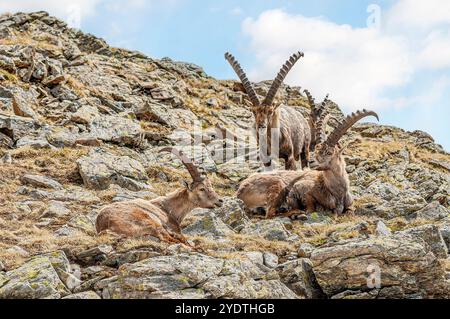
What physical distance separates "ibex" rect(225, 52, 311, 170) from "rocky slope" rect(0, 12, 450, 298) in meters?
2.41

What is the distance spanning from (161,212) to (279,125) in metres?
8.37

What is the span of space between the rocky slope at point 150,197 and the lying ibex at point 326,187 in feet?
1.68

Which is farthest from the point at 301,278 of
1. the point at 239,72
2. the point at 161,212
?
the point at 239,72

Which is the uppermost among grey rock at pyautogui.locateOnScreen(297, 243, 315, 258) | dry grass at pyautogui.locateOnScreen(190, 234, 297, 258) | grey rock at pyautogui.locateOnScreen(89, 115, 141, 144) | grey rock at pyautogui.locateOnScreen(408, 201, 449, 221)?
grey rock at pyautogui.locateOnScreen(89, 115, 141, 144)

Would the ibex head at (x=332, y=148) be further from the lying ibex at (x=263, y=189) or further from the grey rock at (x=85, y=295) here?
the grey rock at (x=85, y=295)

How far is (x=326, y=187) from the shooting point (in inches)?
669

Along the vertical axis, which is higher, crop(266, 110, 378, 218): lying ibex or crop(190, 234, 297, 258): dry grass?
crop(266, 110, 378, 218): lying ibex

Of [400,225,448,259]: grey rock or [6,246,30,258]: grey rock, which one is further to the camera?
[400,225,448,259]: grey rock

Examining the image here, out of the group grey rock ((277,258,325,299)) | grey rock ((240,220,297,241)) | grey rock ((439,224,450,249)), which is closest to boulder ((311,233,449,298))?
grey rock ((277,258,325,299))

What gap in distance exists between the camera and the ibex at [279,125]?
780 inches

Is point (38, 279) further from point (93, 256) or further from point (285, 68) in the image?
point (285, 68)

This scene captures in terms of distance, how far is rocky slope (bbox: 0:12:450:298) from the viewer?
8.64 m

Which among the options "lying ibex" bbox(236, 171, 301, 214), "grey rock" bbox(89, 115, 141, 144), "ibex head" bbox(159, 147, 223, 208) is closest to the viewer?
"ibex head" bbox(159, 147, 223, 208)

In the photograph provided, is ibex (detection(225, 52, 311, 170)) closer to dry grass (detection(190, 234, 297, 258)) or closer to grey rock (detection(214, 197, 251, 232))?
grey rock (detection(214, 197, 251, 232))
